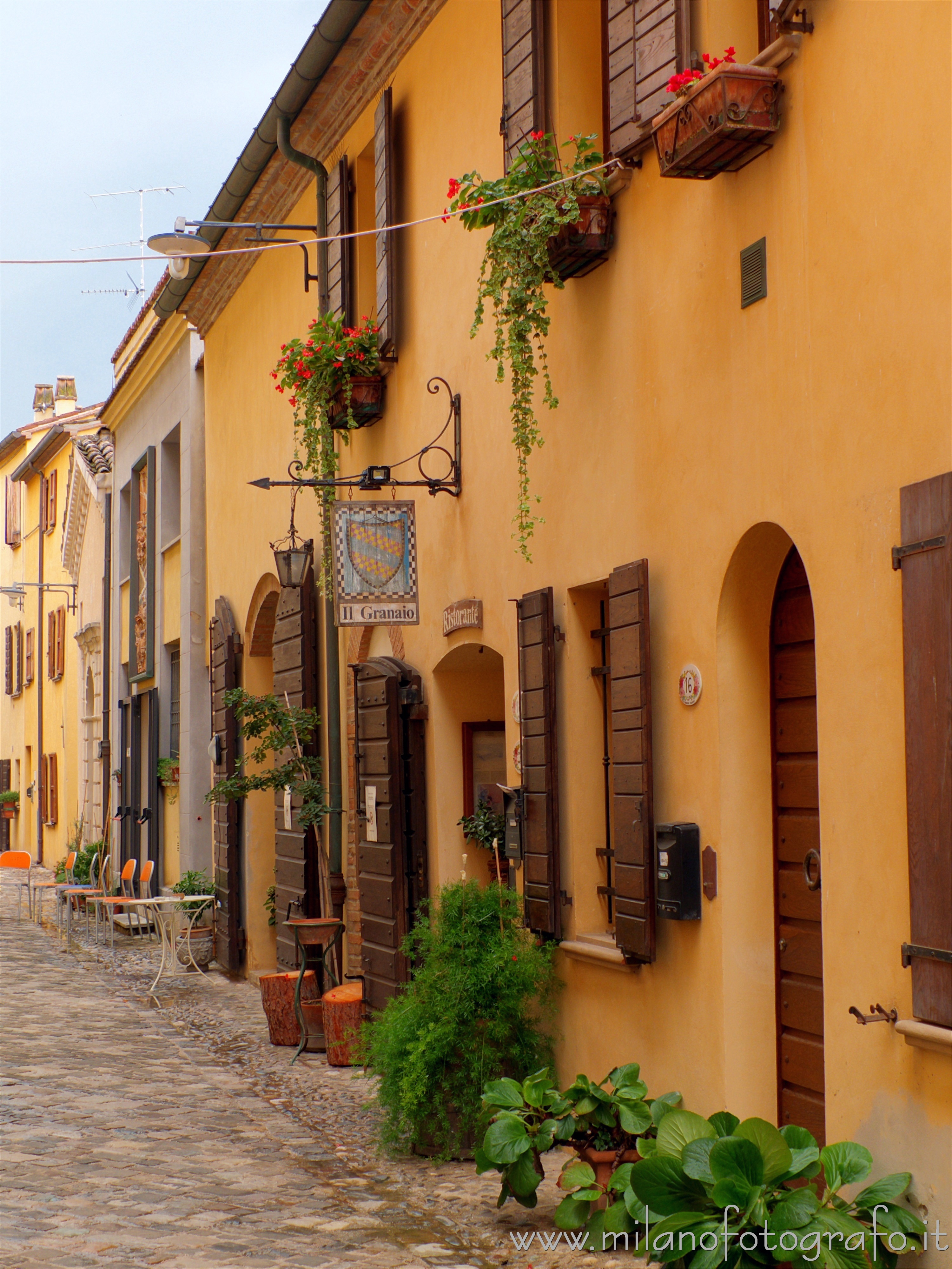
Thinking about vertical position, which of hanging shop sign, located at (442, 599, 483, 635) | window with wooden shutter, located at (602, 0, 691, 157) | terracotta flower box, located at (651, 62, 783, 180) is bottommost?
hanging shop sign, located at (442, 599, 483, 635)

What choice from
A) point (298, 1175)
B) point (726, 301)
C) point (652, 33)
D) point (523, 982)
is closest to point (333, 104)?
point (652, 33)

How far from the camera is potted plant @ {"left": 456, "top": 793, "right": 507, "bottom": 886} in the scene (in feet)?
26.0

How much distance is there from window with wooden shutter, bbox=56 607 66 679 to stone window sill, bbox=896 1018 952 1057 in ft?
84.0

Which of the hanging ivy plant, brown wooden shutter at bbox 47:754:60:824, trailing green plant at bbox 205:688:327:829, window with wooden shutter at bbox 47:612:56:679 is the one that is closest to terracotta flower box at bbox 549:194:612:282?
the hanging ivy plant

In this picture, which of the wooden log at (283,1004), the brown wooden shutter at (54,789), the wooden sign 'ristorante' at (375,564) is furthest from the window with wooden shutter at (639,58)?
the brown wooden shutter at (54,789)

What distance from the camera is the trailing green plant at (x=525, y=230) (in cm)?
625

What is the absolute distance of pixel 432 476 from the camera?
28.3ft

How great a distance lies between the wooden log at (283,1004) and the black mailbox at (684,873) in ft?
14.7

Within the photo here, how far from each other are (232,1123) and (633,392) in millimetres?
4194

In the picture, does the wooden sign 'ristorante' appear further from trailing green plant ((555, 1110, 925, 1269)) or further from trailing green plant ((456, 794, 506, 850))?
trailing green plant ((555, 1110, 925, 1269))

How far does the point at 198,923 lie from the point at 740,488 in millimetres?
10628

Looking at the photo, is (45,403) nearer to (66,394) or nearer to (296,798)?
(66,394)

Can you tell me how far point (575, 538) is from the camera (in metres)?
6.79

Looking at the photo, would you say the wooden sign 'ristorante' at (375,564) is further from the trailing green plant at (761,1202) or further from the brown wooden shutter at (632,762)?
the trailing green plant at (761,1202)
